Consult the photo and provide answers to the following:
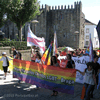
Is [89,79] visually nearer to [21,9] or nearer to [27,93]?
[27,93]

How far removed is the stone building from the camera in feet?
144

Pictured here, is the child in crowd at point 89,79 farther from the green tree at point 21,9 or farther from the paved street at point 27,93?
the green tree at point 21,9

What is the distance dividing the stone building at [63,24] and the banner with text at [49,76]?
36544mm

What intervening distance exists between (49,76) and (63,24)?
39.6 m

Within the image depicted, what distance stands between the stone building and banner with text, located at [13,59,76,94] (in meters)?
36.5

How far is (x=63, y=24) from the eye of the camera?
148 ft

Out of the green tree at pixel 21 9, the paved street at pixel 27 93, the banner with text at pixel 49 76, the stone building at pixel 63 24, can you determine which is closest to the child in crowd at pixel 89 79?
→ the banner with text at pixel 49 76

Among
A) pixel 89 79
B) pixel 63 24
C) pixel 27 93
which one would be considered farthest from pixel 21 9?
pixel 63 24

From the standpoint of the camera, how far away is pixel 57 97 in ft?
20.5

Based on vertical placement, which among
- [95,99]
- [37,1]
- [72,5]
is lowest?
[95,99]

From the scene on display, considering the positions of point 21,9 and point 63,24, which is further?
point 63,24

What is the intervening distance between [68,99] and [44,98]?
2.99ft

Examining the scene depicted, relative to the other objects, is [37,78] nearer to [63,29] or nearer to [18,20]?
[18,20]

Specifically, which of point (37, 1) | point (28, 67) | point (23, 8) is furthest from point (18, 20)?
point (28, 67)
